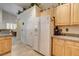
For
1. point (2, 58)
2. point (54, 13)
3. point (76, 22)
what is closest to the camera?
point (2, 58)

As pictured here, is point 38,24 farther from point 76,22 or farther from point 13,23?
point 13,23

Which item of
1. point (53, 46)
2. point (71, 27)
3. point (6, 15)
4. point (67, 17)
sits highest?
point (6, 15)

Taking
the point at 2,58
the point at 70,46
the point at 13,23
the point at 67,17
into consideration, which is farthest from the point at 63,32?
the point at 13,23

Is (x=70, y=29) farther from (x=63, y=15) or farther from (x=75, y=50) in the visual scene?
(x=75, y=50)

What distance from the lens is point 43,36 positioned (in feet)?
13.5

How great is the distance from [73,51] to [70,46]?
6.1 inches

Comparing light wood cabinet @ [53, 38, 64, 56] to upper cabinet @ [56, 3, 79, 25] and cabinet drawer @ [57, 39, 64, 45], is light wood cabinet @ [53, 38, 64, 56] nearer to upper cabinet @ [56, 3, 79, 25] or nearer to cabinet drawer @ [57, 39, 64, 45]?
cabinet drawer @ [57, 39, 64, 45]

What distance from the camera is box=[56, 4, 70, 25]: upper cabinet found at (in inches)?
142

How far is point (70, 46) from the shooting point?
289 cm

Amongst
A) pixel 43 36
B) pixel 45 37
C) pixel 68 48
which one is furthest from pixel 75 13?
pixel 43 36

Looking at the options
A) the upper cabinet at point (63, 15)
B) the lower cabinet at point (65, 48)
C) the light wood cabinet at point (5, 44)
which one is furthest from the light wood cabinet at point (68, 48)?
the light wood cabinet at point (5, 44)

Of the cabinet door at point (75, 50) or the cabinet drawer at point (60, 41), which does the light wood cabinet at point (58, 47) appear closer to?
the cabinet drawer at point (60, 41)

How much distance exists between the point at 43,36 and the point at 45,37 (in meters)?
0.18

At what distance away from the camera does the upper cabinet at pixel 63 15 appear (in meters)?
3.61
